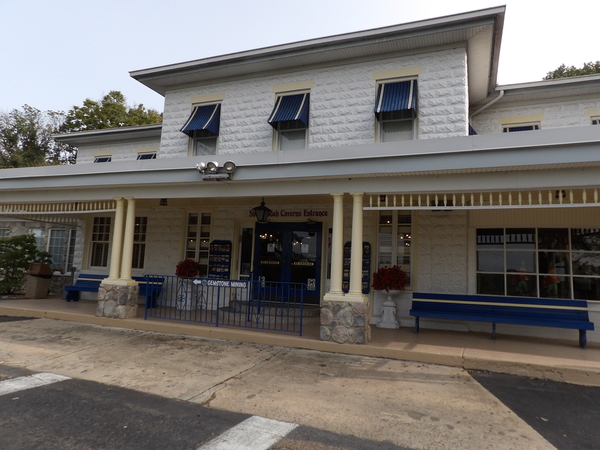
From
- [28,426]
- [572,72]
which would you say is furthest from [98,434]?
[572,72]

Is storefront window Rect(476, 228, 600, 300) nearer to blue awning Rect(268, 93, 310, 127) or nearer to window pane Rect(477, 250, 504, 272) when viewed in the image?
window pane Rect(477, 250, 504, 272)

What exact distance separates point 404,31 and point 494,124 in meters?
3.86

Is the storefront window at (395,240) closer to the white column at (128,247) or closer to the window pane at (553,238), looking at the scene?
the window pane at (553,238)

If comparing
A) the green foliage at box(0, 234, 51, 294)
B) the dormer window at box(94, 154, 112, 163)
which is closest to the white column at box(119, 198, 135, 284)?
the green foliage at box(0, 234, 51, 294)

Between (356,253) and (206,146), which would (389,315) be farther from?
(206,146)

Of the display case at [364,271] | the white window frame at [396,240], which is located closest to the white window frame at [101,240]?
the display case at [364,271]

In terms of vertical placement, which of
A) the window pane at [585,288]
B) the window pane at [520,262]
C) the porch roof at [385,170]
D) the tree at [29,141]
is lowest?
the window pane at [585,288]

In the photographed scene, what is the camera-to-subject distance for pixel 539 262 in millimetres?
8070

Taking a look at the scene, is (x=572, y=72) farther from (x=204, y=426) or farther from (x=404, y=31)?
(x=204, y=426)

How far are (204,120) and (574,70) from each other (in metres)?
20.5

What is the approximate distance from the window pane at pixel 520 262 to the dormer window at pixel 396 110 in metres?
3.47

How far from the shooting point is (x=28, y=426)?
12.0 ft

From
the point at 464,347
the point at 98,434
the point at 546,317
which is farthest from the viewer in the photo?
the point at 546,317

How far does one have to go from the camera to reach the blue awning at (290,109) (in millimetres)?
9414
